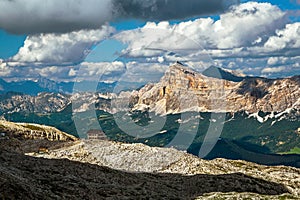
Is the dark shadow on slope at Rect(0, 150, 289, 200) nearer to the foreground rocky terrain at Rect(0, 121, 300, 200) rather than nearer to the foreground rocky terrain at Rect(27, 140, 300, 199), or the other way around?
the foreground rocky terrain at Rect(0, 121, 300, 200)

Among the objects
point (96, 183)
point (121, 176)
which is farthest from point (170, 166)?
point (96, 183)

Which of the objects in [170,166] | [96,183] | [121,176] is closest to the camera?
[96,183]

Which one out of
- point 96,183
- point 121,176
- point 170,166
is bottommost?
point 170,166

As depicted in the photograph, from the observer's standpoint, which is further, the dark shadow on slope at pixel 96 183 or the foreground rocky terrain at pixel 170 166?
the foreground rocky terrain at pixel 170 166

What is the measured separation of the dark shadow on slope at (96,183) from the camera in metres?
59.4

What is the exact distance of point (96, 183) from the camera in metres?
80.3

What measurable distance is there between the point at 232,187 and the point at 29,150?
72.7 m

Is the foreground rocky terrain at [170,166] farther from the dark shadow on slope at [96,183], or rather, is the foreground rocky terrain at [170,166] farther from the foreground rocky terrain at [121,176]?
the dark shadow on slope at [96,183]

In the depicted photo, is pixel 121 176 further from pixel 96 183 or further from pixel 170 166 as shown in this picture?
pixel 170 166

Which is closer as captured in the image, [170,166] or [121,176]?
[121,176]

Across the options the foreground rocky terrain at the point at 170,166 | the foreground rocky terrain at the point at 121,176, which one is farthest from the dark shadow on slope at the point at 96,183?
the foreground rocky terrain at the point at 170,166

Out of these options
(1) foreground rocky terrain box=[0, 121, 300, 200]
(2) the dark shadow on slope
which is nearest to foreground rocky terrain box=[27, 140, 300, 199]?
(1) foreground rocky terrain box=[0, 121, 300, 200]

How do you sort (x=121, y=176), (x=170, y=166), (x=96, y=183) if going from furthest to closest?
(x=170, y=166) → (x=121, y=176) → (x=96, y=183)

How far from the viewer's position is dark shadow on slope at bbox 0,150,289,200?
59438mm
